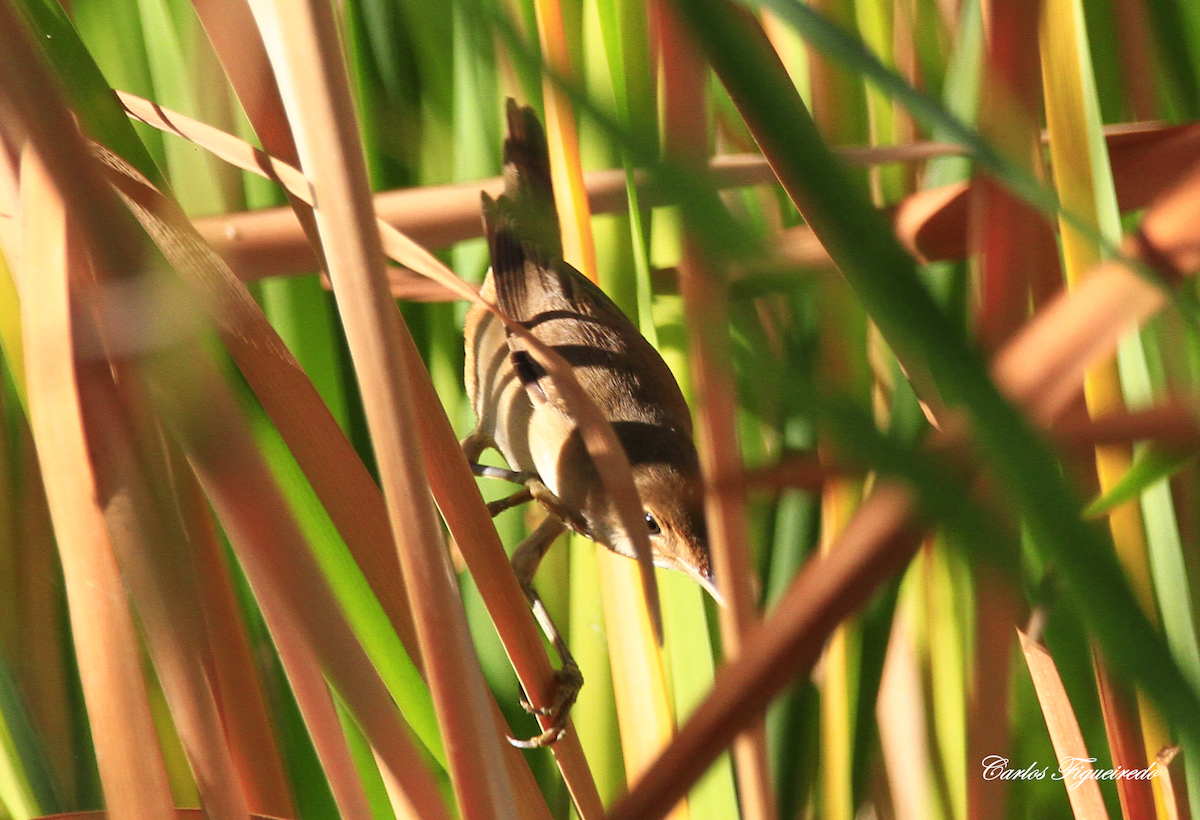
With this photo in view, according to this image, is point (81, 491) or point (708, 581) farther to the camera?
point (708, 581)

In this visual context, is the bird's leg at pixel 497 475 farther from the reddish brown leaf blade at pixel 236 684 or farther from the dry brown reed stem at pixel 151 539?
the dry brown reed stem at pixel 151 539

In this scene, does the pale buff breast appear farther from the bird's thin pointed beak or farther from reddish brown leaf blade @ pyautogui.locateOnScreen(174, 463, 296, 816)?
reddish brown leaf blade @ pyautogui.locateOnScreen(174, 463, 296, 816)

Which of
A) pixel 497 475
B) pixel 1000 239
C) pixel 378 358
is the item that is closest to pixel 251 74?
pixel 378 358

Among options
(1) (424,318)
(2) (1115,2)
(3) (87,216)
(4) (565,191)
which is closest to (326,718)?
(3) (87,216)

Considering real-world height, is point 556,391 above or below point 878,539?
above

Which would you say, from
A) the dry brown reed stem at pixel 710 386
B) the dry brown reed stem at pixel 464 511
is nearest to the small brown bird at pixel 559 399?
the dry brown reed stem at pixel 464 511

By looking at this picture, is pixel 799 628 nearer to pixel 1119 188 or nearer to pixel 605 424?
pixel 605 424
